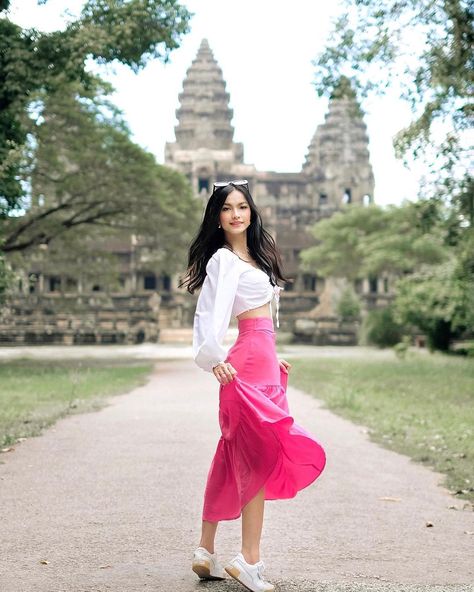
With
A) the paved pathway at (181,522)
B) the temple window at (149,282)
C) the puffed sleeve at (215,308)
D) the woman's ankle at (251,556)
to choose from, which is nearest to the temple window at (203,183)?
the temple window at (149,282)

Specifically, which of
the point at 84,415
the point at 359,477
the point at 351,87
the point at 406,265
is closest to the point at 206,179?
the point at 406,265

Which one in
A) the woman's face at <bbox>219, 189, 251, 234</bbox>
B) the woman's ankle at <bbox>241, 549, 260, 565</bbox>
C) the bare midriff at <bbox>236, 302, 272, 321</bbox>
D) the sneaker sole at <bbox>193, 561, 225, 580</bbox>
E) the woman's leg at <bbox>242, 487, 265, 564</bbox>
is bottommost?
the sneaker sole at <bbox>193, 561, 225, 580</bbox>

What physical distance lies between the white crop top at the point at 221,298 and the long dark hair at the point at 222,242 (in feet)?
0.32

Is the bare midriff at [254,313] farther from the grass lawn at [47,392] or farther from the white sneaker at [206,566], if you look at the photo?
the grass lawn at [47,392]

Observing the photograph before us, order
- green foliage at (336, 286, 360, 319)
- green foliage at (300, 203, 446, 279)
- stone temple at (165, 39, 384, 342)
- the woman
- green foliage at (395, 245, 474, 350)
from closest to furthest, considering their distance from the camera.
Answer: the woman, green foliage at (395, 245, 474, 350), green foliage at (300, 203, 446, 279), green foliage at (336, 286, 360, 319), stone temple at (165, 39, 384, 342)

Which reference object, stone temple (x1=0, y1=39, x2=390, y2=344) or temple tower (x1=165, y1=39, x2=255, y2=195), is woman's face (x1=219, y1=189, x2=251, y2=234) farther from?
temple tower (x1=165, y1=39, x2=255, y2=195)

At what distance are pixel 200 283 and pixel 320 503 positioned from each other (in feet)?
7.49

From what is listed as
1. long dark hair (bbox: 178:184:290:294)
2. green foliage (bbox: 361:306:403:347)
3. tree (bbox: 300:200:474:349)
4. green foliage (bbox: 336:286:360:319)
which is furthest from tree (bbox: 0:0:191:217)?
green foliage (bbox: 336:286:360:319)

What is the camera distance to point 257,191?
65.2 meters

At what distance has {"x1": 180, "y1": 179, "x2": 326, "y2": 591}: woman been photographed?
13.5ft

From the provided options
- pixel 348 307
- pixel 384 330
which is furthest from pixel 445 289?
pixel 348 307

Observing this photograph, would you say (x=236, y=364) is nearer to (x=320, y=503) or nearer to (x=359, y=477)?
(x=320, y=503)

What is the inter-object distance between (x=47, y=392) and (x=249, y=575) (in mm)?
11189

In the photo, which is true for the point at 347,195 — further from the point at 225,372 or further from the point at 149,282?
the point at 225,372
